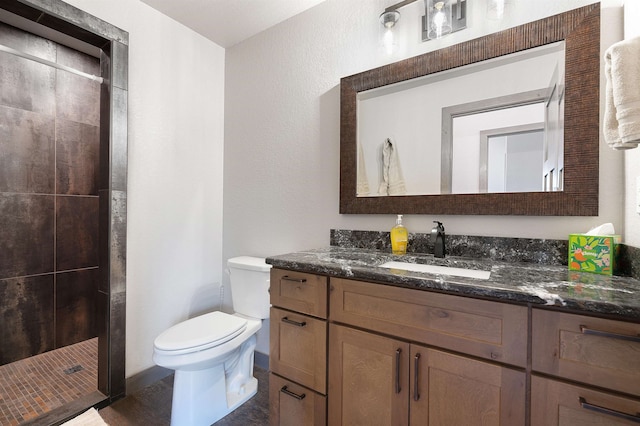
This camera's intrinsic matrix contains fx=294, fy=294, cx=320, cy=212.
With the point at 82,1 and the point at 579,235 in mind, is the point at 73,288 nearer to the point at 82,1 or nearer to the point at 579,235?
the point at 82,1

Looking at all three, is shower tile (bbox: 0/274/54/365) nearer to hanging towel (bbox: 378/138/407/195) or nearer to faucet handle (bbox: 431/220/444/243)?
hanging towel (bbox: 378/138/407/195)

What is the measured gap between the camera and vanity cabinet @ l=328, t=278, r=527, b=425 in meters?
0.86

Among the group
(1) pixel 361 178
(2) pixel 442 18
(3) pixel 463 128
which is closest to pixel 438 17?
(2) pixel 442 18

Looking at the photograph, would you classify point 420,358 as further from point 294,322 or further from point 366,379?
point 294,322

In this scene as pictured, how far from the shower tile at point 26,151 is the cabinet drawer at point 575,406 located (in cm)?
312

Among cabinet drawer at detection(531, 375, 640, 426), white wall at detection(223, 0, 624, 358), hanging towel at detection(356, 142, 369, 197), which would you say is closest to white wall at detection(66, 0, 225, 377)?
white wall at detection(223, 0, 624, 358)

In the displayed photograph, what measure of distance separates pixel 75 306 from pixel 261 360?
64.0 inches

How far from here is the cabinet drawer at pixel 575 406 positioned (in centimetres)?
71

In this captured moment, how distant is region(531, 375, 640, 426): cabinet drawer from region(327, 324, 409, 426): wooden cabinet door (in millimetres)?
368

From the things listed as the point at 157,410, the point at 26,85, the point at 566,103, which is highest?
the point at 26,85

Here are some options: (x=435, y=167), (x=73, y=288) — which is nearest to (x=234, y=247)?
(x=73, y=288)

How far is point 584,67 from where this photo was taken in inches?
45.9

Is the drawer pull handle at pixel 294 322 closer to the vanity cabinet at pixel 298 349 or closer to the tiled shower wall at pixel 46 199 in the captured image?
the vanity cabinet at pixel 298 349

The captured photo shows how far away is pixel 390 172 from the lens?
65.5 inches
